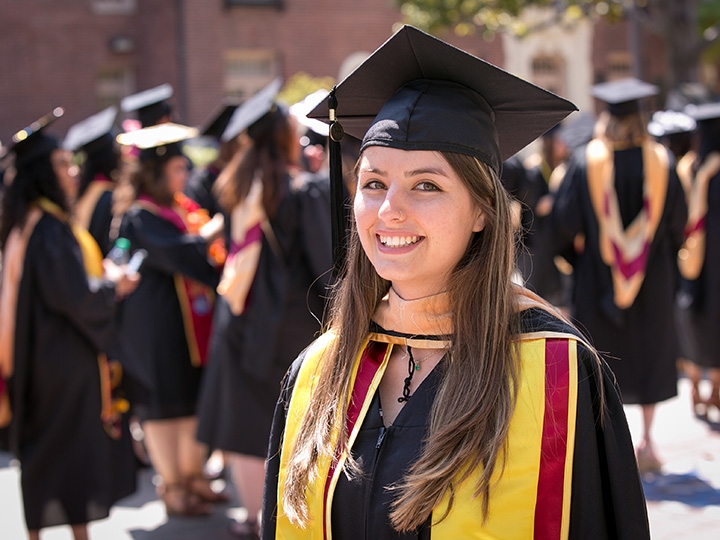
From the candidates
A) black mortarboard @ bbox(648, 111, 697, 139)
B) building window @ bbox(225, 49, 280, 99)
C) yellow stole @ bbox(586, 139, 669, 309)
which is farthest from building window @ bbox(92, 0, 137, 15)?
yellow stole @ bbox(586, 139, 669, 309)

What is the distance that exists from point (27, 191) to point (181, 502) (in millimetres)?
2066

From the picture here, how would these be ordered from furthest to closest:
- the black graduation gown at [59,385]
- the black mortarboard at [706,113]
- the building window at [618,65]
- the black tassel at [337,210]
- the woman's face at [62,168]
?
the building window at [618,65] → the black mortarboard at [706,113] → the woman's face at [62,168] → the black graduation gown at [59,385] → the black tassel at [337,210]

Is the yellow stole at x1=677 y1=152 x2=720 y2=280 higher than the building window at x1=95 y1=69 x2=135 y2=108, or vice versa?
the building window at x1=95 y1=69 x2=135 y2=108

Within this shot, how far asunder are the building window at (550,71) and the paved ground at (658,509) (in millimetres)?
15967

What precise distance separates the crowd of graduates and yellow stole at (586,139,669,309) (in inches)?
0.4

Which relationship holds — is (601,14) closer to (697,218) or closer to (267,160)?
(697,218)

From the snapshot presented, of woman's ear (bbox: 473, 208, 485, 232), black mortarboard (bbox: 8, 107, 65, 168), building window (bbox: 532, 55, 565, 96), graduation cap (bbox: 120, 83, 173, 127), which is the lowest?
woman's ear (bbox: 473, 208, 485, 232)

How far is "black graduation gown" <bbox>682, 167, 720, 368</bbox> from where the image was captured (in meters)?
6.83

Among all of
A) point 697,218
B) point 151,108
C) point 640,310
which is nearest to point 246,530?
point 640,310

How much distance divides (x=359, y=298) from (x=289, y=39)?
17.7 m

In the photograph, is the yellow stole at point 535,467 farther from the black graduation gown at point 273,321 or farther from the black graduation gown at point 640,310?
the black graduation gown at point 640,310

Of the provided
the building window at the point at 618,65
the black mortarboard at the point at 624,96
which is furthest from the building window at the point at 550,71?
the black mortarboard at the point at 624,96

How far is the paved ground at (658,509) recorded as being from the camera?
15.9 ft

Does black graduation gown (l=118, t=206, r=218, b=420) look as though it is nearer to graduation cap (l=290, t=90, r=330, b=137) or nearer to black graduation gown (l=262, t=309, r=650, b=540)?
graduation cap (l=290, t=90, r=330, b=137)
